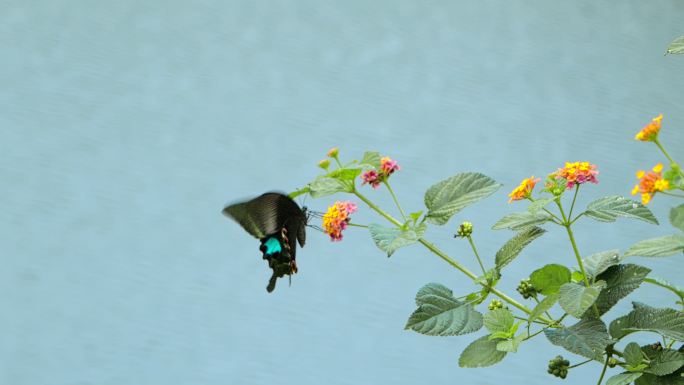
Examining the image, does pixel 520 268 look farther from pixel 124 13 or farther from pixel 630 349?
pixel 630 349

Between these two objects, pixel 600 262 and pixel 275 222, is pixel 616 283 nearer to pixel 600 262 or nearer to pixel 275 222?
pixel 600 262

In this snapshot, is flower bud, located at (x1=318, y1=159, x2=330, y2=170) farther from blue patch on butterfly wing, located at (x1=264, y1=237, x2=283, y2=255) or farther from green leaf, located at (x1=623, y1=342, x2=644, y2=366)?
green leaf, located at (x1=623, y1=342, x2=644, y2=366)

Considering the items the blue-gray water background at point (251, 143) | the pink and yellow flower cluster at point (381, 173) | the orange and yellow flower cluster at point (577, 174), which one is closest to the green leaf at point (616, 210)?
the orange and yellow flower cluster at point (577, 174)

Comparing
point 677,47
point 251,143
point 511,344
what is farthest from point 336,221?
point 251,143

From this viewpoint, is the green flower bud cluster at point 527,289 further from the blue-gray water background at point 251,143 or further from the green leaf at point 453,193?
the blue-gray water background at point 251,143

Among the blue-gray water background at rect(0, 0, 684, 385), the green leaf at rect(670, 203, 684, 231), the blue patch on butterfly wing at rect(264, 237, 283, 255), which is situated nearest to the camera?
the green leaf at rect(670, 203, 684, 231)

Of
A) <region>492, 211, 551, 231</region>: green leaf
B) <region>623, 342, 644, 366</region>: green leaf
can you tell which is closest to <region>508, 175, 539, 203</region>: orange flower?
<region>492, 211, 551, 231</region>: green leaf
